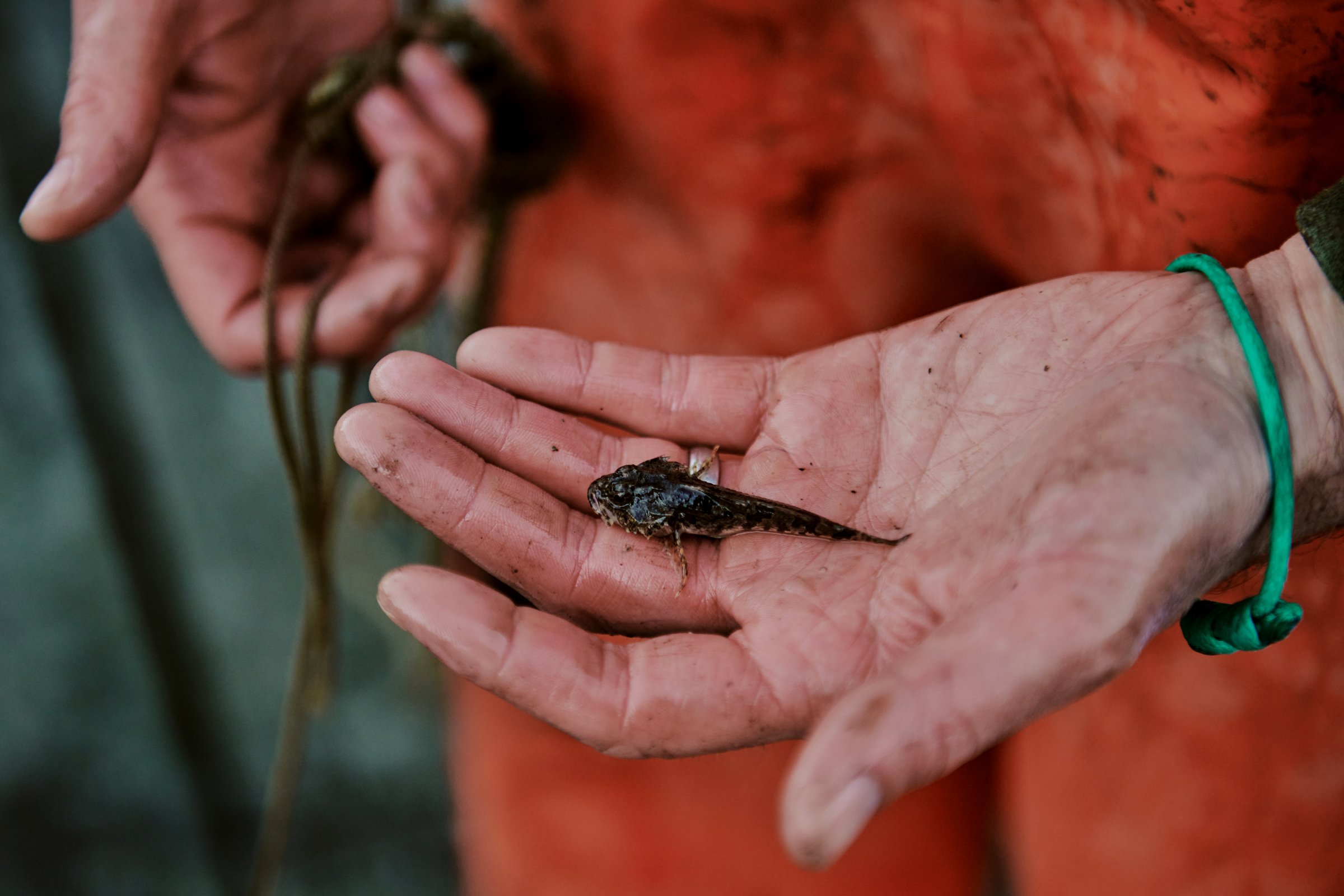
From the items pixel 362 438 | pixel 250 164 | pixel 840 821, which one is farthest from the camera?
pixel 250 164

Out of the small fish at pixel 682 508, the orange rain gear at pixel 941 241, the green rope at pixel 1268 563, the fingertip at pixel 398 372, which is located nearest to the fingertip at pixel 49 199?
the fingertip at pixel 398 372

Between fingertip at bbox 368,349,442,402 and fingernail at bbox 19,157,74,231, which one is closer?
fingertip at bbox 368,349,442,402

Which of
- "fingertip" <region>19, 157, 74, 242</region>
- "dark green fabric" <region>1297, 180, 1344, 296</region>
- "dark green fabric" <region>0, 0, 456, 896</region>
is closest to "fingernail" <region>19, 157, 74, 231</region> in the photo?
"fingertip" <region>19, 157, 74, 242</region>

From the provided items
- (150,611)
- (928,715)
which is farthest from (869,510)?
(150,611)

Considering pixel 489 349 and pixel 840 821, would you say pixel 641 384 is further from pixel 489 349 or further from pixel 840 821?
Answer: pixel 840 821

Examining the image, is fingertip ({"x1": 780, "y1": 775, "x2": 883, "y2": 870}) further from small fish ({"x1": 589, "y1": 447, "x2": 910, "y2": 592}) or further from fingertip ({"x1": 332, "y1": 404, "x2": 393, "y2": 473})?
fingertip ({"x1": 332, "y1": 404, "x2": 393, "y2": 473})

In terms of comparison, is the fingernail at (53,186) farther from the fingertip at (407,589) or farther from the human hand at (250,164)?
the fingertip at (407,589)
